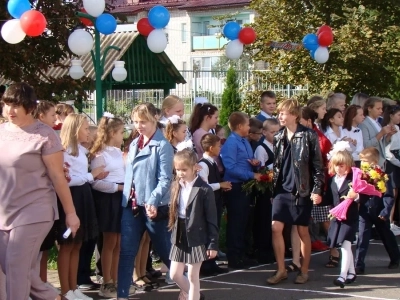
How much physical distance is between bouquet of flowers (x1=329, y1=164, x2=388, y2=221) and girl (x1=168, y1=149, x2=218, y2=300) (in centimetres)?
196

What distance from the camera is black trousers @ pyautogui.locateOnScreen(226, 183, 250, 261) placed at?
930 centimetres

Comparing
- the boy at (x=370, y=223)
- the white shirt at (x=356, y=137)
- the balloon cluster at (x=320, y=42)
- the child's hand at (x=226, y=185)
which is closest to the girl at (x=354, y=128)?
the white shirt at (x=356, y=137)

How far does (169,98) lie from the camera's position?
915 cm

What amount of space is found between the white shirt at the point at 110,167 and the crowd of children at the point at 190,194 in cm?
1

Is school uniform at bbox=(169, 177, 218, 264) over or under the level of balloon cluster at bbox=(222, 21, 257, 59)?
under

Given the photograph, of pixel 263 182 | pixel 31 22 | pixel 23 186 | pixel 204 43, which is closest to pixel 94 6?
pixel 31 22

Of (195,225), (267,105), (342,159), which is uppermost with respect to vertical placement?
(267,105)

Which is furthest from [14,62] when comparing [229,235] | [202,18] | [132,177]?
[202,18]

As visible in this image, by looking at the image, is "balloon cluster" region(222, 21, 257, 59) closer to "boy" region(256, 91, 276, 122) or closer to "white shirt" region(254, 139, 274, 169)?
"boy" region(256, 91, 276, 122)

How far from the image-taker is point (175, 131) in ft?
27.7

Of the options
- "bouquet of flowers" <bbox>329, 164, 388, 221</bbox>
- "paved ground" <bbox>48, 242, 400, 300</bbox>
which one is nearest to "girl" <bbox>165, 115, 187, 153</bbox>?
"paved ground" <bbox>48, 242, 400, 300</bbox>

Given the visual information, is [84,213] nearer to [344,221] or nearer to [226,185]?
[226,185]

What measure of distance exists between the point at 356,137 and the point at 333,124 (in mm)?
592

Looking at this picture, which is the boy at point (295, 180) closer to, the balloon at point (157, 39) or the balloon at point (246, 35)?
the balloon at point (157, 39)
